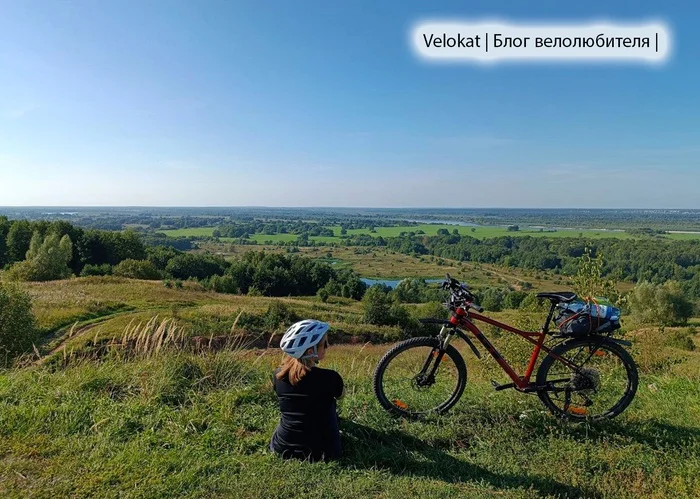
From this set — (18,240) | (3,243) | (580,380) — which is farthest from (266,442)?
(3,243)

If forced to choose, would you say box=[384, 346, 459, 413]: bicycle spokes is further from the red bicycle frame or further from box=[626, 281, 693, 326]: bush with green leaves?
box=[626, 281, 693, 326]: bush with green leaves

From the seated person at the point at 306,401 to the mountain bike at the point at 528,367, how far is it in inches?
38.7

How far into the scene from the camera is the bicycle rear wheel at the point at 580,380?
4680mm

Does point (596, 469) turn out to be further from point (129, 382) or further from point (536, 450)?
point (129, 382)

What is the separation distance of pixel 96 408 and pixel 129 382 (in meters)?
0.69

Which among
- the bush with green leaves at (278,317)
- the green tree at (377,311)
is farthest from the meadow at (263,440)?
the green tree at (377,311)

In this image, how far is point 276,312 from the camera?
33.0 m

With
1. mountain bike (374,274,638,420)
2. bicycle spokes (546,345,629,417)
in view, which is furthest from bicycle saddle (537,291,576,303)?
bicycle spokes (546,345,629,417)

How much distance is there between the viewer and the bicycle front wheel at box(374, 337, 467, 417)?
15.3ft

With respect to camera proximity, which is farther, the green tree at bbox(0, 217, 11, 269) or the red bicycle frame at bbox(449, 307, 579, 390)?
the green tree at bbox(0, 217, 11, 269)

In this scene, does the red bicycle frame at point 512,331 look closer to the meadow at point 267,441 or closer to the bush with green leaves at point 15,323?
the meadow at point 267,441

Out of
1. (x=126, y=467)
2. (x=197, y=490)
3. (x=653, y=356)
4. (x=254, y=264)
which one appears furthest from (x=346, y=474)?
(x=254, y=264)

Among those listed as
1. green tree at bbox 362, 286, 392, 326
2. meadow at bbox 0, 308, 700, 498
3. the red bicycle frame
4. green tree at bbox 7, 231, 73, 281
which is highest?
the red bicycle frame

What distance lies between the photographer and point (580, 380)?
468 cm
